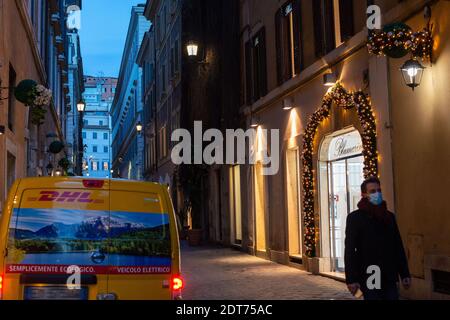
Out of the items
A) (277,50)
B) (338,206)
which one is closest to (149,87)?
(277,50)

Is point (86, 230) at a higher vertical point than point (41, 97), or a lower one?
lower

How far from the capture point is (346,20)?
44.9 feet

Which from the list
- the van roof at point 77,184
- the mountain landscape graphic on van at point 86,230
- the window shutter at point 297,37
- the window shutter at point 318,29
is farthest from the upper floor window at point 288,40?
the mountain landscape graphic on van at point 86,230

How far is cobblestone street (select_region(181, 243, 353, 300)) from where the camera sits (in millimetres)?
11805

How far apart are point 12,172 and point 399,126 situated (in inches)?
423

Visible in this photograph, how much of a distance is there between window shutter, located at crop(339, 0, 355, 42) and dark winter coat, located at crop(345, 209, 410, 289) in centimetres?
753

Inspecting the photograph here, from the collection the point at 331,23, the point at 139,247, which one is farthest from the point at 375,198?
the point at 331,23

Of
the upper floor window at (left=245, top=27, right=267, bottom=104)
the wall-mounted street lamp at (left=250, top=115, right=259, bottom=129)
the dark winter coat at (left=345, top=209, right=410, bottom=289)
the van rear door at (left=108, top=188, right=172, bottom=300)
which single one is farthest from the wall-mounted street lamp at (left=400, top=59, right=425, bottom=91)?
the wall-mounted street lamp at (left=250, top=115, right=259, bottom=129)

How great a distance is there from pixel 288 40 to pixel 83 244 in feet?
42.2

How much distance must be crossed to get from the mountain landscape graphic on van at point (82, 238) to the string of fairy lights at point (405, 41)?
5607 mm

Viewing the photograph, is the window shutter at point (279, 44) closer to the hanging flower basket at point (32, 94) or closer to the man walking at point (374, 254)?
the hanging flower basket at point (32, 94)

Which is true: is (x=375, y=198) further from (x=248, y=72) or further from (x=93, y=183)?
(x=248, y=72)

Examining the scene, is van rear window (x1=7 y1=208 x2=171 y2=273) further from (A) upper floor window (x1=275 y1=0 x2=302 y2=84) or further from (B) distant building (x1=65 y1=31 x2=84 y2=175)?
(B) distant building (x1=65 y1=31 x2=84 y2=175)

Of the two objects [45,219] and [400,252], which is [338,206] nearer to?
[400,252]
